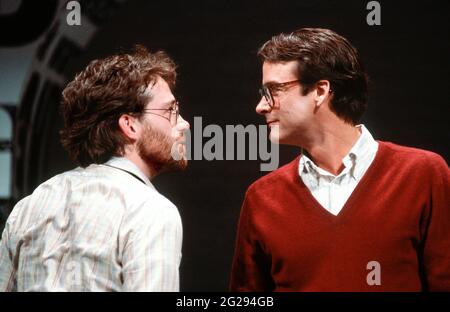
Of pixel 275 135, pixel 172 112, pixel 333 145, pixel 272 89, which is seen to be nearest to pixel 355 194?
pixel 333 145

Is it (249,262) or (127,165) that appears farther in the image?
(249,262)

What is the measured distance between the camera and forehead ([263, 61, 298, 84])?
232 cm

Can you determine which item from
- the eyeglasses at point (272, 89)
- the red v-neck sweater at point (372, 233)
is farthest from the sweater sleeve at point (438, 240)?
the eyeglasses at point (272, 89)

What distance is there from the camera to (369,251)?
2061 mm

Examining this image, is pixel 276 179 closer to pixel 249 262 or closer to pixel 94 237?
pixel 249 262

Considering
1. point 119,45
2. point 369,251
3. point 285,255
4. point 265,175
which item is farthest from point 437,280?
point 119,45

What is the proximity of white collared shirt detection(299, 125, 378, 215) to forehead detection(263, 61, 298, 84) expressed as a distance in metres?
0.34

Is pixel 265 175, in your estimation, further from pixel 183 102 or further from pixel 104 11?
pixel 104 11

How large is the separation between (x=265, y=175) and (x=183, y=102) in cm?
47

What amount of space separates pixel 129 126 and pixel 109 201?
348 mm

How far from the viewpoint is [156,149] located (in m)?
2.10

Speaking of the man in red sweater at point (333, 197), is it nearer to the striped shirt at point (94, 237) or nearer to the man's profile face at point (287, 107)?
the man's profile face at point (287, 107)

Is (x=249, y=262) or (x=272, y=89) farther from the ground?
(x=272, y=89)

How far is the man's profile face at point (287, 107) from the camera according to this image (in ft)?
7.57
